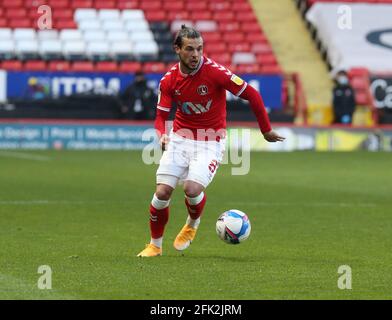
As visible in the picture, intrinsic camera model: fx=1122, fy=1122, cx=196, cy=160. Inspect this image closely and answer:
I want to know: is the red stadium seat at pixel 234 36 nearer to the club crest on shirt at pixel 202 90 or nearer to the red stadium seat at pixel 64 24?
the red stadium seat at pixel 64 24

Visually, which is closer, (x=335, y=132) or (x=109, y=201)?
(x=109, y=201)

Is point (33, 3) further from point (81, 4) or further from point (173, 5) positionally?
point (173, 5)

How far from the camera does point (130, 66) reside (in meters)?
30.6

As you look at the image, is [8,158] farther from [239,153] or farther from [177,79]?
[177,79]

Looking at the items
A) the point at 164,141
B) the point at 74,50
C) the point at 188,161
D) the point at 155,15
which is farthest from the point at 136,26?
the point at 164,141

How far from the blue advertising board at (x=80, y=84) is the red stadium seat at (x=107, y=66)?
1.08 meters

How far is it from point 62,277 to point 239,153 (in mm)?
18757

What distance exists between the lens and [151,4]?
32969 mm

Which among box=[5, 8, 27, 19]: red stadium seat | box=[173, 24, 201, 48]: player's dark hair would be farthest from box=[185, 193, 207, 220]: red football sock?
box=[5, 8, 27, 19]: red stadium seat

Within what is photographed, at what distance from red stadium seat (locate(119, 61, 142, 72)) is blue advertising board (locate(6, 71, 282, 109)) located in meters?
1.20

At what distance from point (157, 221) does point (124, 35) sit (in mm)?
21460

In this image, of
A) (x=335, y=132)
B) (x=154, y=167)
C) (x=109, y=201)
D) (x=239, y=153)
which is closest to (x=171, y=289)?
(x=109, y=201)

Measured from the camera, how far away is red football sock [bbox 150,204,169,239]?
10633 millimetres

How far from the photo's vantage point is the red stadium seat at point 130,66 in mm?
30391
